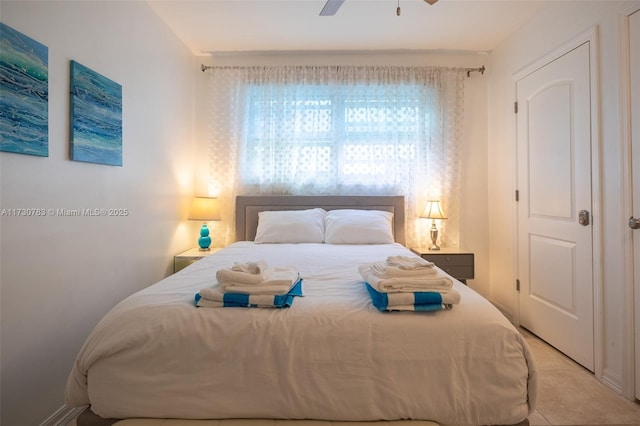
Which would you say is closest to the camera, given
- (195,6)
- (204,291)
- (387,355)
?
(387,355)

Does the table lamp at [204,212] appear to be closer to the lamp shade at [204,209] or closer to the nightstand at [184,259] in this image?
the lamp shade at [204,209]

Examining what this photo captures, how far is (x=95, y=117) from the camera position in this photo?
6.48 ft

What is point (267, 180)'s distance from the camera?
3.42 m

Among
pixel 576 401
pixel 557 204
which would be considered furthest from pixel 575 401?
pixel 557 204

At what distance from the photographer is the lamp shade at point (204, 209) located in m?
3.20

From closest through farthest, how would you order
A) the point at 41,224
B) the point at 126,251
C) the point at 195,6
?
the point at 41,224
the point at 126,251
the point at 195,6

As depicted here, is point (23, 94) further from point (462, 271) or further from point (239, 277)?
point (462, 271)

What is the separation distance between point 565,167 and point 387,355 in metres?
2.09

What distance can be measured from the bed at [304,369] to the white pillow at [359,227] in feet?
5.60

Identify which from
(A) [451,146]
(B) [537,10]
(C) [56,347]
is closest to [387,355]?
(C) [56,347]

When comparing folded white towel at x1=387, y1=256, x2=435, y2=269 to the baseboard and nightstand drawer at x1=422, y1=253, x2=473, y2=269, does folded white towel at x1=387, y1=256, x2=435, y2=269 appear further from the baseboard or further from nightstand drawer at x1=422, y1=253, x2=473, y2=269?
the baseboard

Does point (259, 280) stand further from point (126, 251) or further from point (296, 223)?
point (296, 223)

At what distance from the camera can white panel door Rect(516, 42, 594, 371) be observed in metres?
2.17

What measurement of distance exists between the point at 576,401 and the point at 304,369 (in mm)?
1733
